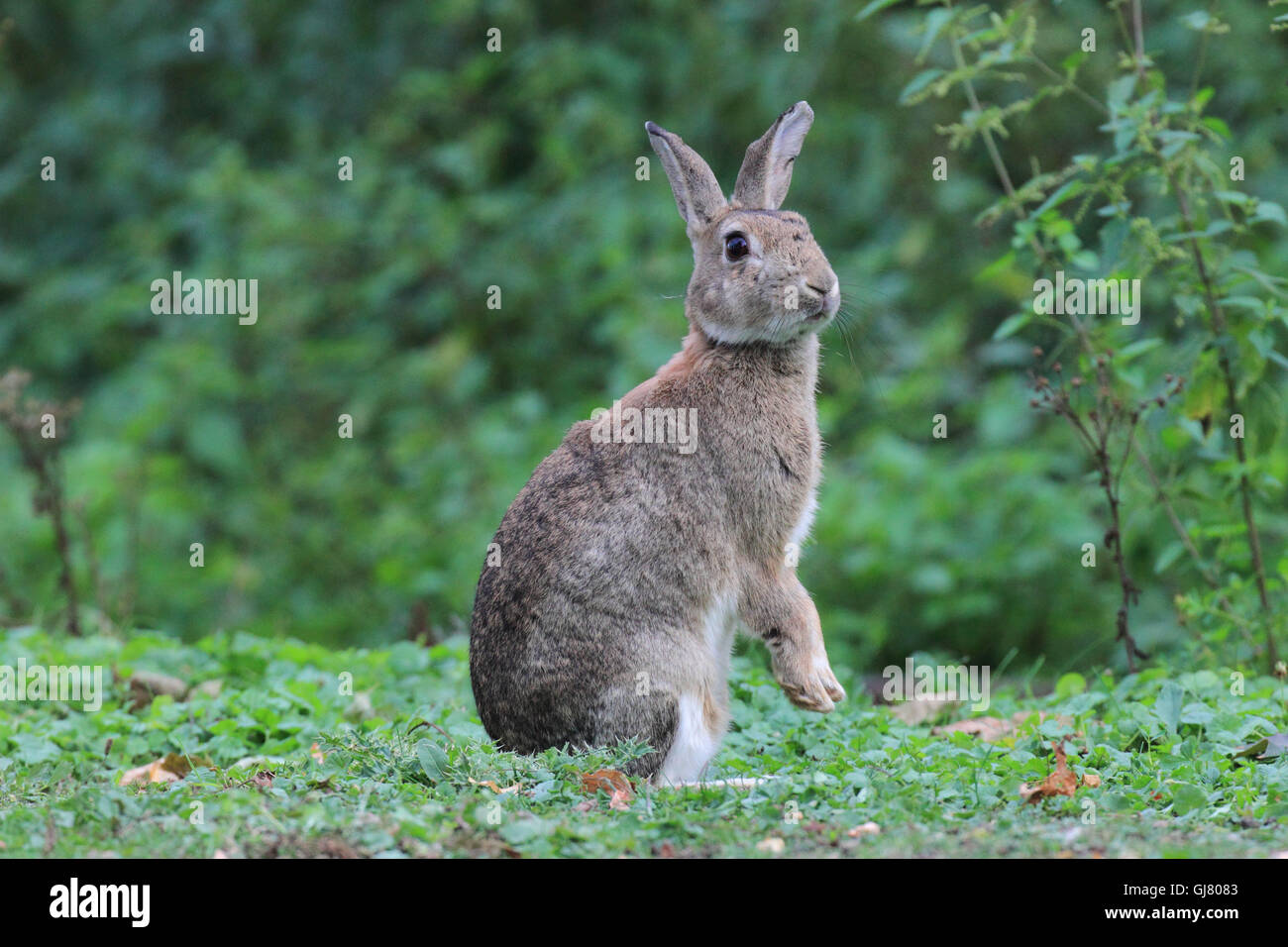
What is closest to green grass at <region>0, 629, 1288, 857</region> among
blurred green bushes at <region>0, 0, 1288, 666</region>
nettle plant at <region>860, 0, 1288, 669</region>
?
nettle plant at <region>860, 0, 1288, 669</region>

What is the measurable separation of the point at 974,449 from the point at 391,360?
14.9 feet

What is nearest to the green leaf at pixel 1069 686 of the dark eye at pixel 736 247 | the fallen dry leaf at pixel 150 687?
the dark eye at pixel 736 247

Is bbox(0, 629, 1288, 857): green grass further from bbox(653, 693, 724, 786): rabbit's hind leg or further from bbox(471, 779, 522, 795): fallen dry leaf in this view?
bbox(653, 693, 724, 786): rabbit's hind leg

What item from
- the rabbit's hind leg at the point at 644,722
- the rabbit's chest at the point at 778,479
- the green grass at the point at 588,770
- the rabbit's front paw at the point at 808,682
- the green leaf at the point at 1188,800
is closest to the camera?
the green grass at the point at 588,770

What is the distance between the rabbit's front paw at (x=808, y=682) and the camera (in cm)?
534

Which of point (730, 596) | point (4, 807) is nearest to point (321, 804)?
point (4, 807)

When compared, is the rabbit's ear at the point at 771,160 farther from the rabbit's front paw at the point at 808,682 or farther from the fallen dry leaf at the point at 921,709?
the fallen dry leaf at the point at 921,709

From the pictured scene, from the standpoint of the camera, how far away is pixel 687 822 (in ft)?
14.4

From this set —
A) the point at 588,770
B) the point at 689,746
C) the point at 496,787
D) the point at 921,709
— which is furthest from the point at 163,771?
the point at 921,709

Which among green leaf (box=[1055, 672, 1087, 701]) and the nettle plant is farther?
green leaf (box=[1055, 672, 1087, 701])

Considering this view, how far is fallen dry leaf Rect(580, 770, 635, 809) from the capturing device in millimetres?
4758

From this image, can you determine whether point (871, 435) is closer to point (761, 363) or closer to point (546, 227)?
point (546, 227)

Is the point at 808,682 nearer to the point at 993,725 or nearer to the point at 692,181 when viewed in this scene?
the point at 993,725

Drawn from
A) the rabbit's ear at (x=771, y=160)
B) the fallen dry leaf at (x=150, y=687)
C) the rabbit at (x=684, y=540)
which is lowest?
the fallen dry leaf at (x=150, y=687)
